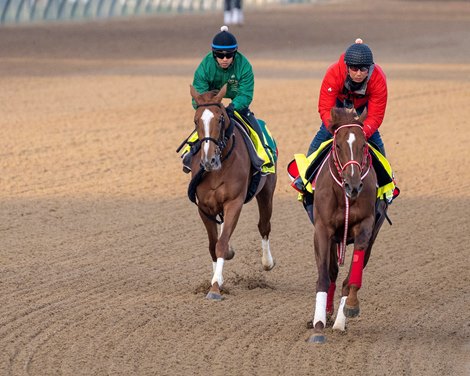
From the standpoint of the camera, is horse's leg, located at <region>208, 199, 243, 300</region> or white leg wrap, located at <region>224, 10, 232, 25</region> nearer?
horse's leg, located at <region>208, 199, 243, 300</region>

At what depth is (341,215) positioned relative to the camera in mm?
9492

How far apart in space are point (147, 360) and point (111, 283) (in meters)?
2.79

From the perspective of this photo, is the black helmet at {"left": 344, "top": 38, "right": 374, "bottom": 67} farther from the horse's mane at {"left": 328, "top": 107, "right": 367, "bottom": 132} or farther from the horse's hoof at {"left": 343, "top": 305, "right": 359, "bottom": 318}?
the horse's hoof at {"left": 343, "top": 305, "right": 359, "bottom": 318}

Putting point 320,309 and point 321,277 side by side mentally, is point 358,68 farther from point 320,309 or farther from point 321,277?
point 320,309

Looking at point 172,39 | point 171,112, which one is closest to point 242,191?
point 171,112

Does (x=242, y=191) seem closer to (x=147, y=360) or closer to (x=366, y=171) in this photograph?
(x=366, y=171)

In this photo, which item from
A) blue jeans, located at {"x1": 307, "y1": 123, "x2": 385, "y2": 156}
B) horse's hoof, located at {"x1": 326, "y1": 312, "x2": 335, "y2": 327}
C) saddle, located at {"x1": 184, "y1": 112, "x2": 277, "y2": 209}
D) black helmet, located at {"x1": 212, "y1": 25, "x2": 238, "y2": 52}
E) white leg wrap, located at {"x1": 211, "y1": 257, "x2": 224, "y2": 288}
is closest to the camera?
horse's hoof, located at {"x1": 326, "y1": 312, "x2": 335, "y2": 327}

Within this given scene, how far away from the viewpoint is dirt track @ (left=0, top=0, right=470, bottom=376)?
9.12 meters

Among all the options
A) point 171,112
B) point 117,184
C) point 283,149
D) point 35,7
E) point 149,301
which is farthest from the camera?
point 35,7

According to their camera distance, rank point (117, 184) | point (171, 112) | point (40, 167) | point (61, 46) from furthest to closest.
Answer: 1. point (61, 46)
2. point (171, 112)
3. point (40, 167)
4. point (117, 184)

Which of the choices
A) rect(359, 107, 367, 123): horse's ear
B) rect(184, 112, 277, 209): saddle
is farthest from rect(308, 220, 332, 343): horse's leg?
rect(184, 112, 277, 209): saddle

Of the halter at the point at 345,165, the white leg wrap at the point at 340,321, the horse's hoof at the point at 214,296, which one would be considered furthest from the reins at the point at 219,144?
the white leg wrap at the point at 340,321

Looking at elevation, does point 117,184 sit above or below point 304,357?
above

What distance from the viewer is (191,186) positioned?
1107cm
